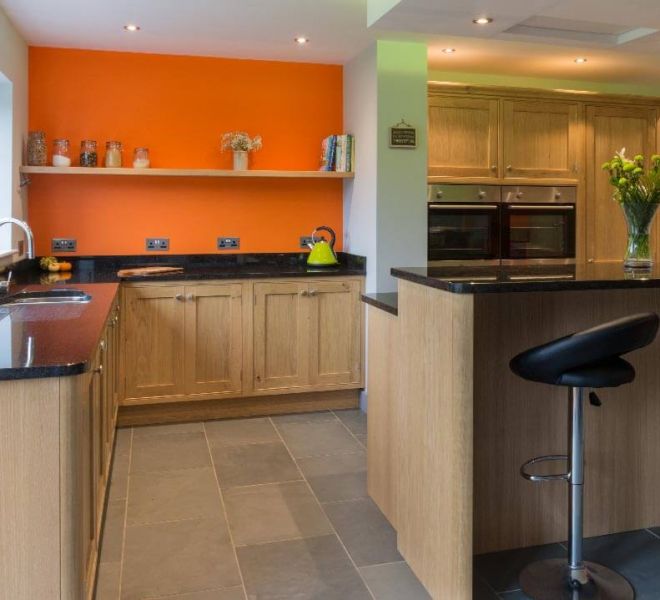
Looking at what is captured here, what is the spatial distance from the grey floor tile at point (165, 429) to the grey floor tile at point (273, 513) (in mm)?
1049

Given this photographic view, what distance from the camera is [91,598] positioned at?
2.20 metres

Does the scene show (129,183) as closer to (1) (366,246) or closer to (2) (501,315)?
(1) (366,246)

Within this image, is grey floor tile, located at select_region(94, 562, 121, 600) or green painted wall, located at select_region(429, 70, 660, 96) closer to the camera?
grey floor tile, located at select_region(94, 562, 121, 600)

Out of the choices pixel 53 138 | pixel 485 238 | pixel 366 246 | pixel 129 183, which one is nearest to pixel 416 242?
pixel 366 246

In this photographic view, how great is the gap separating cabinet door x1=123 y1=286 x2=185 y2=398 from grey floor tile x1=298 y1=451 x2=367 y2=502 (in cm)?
108

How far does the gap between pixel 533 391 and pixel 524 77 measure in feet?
11.2

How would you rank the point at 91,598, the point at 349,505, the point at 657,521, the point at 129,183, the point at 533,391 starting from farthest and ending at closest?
1. the point at 129,183
2. the point at 349,505
3. the point at 657,521
4. the point at 533,391
5. the point at 91,598

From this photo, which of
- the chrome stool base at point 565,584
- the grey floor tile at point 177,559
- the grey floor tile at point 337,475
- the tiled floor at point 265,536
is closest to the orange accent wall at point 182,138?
the tiled floor at point 265,536

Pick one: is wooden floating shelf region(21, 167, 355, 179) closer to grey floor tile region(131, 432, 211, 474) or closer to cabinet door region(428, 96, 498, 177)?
cabinet door region(428, 96, 498, 177)

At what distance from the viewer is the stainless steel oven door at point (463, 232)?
466cm

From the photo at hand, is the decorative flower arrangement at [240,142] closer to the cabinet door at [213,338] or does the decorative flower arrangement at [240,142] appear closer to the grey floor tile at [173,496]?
the cabinet door at [213,338]

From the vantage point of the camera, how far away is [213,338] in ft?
14.0

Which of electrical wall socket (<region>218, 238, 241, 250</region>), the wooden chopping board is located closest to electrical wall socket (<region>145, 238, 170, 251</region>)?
the wooden chopping board

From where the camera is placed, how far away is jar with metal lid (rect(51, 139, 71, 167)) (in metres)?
4.35
